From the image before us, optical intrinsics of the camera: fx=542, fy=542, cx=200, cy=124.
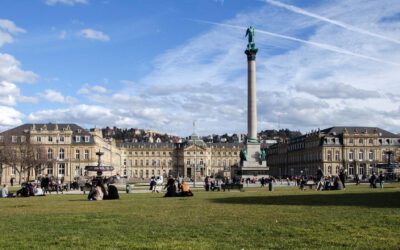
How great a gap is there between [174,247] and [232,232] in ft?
9.31

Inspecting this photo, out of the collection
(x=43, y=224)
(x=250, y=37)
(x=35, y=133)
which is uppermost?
(x=250, y=37)

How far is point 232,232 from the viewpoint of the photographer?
49.8ft

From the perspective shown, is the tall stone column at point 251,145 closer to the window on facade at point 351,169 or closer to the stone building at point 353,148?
the stone building at point 353,148

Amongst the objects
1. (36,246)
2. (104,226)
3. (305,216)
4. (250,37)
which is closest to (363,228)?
(305,216)

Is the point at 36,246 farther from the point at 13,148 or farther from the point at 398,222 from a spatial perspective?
the point at 13,148

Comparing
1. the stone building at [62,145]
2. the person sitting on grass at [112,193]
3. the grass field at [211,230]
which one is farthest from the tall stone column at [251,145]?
the stone building at [62,145]

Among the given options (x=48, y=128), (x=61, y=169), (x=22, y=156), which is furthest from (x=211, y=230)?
(x=48, y=128)

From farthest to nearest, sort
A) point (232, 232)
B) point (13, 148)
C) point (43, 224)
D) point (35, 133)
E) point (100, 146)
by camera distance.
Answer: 1. point (100, 146)
2. point (35, 133)
3. point (13, 148)
4. point (43, 224)
5. point (232, 232)

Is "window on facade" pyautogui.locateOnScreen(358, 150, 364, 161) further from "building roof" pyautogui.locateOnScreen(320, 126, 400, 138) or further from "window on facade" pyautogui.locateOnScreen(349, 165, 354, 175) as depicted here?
"building roof" pyautogui.locateOnScreen(320, 126, 400, 138)

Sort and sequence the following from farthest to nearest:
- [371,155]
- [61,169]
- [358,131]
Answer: [358,131] < [371,155] < [61,169]

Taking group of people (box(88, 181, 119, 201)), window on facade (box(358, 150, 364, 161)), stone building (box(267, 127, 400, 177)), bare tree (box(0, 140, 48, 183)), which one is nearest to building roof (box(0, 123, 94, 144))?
bare tree (box(0, 140, 48, 183))

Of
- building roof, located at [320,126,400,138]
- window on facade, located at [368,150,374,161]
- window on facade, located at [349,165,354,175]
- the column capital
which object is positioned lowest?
window on facade, located at [349,165,354,175]

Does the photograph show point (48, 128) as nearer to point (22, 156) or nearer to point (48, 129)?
point (48, 129)

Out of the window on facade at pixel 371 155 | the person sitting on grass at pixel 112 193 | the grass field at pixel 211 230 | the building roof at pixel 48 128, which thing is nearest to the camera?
the grass field at pixel 211 230
